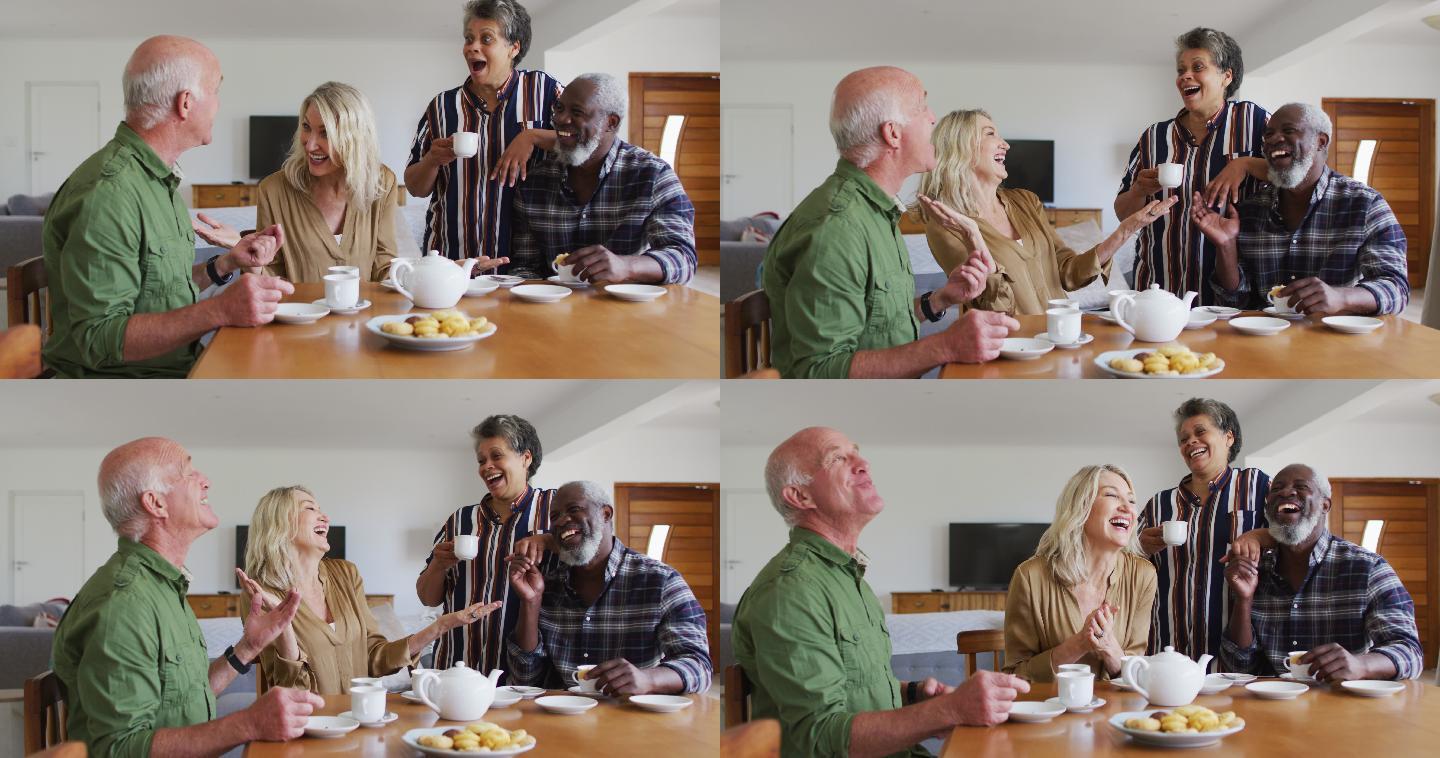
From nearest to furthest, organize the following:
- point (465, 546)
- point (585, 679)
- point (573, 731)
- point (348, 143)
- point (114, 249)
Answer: point (114, 249) → point (573, 731) → point (585, 679) → point (465, 546) → point (348, 143)

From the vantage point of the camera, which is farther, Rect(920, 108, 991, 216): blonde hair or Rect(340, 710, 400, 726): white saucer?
Rect(920, 108, 991, 216): blonde hair

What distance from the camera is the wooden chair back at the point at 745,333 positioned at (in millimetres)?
1828

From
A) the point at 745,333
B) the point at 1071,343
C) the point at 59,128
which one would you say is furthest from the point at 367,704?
the point at 59,128

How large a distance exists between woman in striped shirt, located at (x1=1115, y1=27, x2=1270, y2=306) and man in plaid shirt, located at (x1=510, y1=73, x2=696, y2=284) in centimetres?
81

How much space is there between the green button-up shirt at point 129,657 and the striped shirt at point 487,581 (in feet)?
2.51

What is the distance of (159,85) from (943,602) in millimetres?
2580

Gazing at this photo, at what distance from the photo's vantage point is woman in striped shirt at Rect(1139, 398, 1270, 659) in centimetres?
254

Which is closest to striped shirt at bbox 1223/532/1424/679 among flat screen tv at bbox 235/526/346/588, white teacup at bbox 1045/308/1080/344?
white teacup at bbox 1045/308/1080/344

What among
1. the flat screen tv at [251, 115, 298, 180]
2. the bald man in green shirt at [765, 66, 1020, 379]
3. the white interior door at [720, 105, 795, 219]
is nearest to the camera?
the bald man in green shirt at [765, 66, 1020, 379]

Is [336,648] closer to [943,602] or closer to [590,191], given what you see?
[590,191]

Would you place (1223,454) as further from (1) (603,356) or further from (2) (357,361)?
(2) (357,361)

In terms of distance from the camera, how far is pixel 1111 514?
8.69 ft

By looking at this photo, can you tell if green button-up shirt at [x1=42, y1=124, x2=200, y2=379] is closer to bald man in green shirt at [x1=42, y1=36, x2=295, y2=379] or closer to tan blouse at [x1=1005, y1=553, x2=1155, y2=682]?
bald man in green shirt at [x1=42, y1=36, x2=295, y2=379]

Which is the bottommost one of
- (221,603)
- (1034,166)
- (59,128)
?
(221,603)
